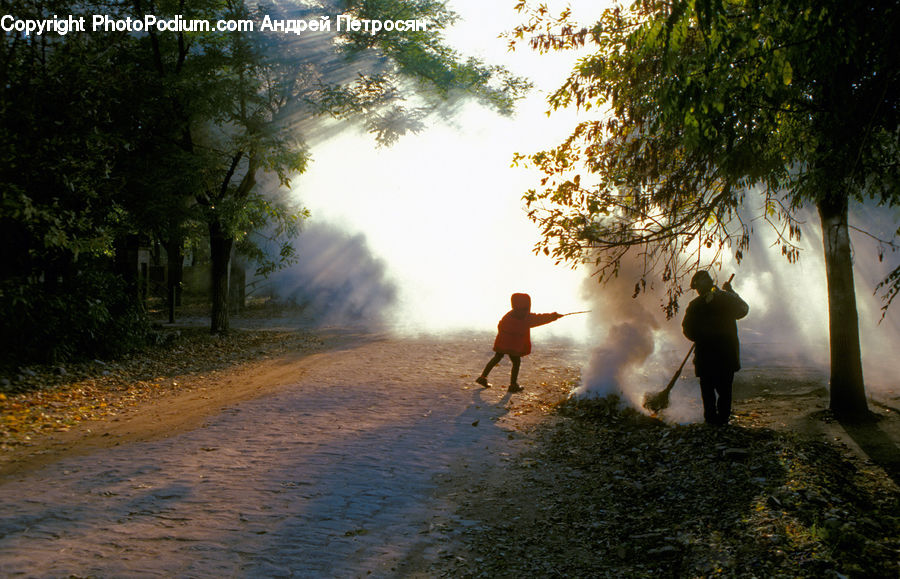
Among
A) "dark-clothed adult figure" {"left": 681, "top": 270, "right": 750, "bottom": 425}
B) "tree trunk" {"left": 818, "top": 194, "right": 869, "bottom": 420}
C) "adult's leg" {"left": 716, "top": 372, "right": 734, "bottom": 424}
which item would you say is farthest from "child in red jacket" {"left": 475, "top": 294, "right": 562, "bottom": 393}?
"tree trunk" {"left": 818, "top": 194, "right": 869, "bottom": 420}

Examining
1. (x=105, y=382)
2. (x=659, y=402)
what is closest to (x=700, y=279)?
(x=659, y=402)

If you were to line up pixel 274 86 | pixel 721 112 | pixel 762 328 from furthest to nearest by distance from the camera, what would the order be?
1. pixel 762 328
2. pixel 274 86
3. pixel 721 112

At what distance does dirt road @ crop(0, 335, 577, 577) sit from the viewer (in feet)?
15.9

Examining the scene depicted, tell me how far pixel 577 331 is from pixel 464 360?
9091 mm

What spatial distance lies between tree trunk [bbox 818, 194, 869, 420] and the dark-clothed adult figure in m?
1.54

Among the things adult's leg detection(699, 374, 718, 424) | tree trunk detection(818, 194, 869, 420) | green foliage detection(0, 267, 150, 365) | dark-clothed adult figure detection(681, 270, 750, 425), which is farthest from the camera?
green foliage detection(0, 267, 150, 365)

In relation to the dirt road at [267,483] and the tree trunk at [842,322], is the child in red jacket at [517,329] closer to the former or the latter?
the dirt road at [267,483]

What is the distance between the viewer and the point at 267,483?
260 inches

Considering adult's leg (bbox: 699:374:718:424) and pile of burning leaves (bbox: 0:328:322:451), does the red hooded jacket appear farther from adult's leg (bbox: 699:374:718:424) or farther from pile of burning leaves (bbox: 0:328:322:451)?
pile of burning leaves (bbox: 0:328:322:451)

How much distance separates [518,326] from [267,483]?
6329mm

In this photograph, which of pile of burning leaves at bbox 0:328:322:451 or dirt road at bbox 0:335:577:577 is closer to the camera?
dirt road at bbox 0:335:577:577

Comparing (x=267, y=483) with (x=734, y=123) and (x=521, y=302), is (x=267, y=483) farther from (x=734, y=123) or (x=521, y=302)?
(x=521, y=302)

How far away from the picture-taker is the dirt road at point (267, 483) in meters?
4.84

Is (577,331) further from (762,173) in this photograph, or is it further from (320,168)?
(320,168)
